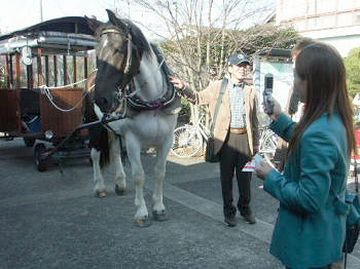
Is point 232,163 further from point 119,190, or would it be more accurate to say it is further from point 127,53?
point 119,190

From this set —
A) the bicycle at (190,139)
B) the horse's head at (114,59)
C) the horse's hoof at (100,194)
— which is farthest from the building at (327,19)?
the horse's head at (114,59)

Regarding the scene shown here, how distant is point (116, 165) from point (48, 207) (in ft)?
3.50

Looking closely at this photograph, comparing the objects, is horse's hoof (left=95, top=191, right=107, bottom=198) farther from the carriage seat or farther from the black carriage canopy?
the black carriage canopy

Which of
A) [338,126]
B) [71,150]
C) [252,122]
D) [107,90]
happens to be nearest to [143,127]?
[107,90]

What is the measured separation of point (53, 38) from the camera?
781cm

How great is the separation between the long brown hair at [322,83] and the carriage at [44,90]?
6141mm

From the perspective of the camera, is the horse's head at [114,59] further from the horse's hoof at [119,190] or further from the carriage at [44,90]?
the carriage at [44,90]

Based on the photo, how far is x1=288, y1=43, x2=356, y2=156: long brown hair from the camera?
1.85m

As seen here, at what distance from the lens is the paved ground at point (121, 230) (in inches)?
152

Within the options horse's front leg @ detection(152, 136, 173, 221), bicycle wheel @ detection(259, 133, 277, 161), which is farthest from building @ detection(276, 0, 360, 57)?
horse's front leg @ detection(152, 136, 173, 221)

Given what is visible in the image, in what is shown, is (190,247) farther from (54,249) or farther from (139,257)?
(54,249)

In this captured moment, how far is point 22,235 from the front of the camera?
4512 mm

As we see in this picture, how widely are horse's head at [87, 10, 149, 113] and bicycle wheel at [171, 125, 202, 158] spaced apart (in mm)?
4659

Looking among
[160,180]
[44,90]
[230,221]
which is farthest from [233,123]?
[44,90]
